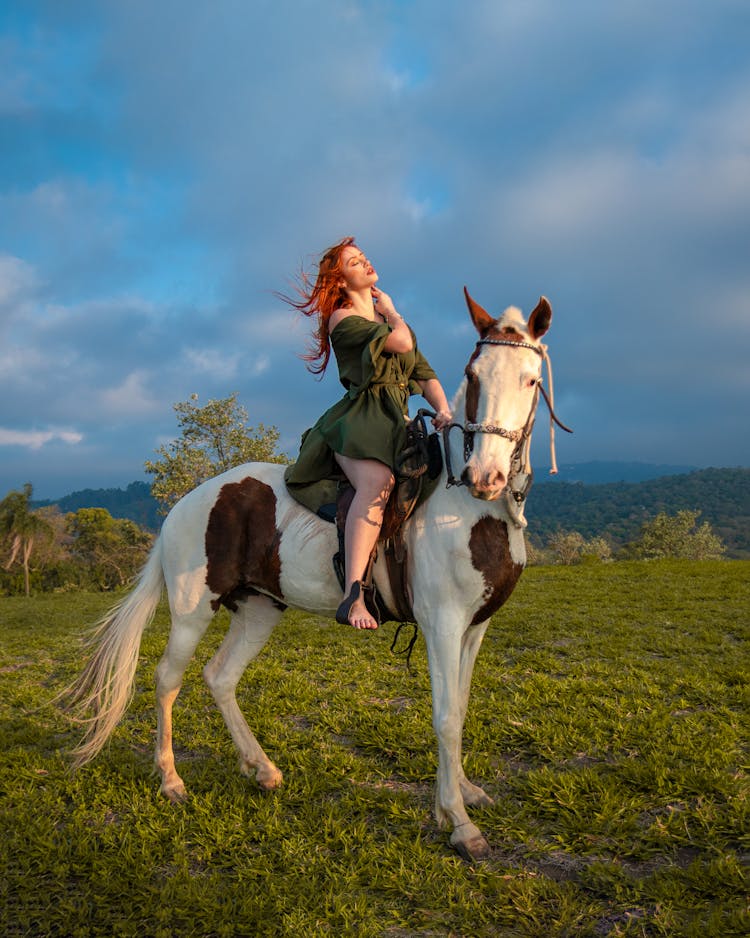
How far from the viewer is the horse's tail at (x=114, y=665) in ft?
13.6

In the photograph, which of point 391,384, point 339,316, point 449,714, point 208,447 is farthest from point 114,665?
point 208,447

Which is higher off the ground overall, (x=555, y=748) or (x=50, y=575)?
(x=555, y=748)

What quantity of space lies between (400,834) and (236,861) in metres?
0.92

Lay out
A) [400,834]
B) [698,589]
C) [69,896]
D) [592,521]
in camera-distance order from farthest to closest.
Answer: [592,521], [698,589], [400,834], [69,896]

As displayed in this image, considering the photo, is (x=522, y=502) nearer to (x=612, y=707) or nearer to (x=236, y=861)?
(x=236, y=861)

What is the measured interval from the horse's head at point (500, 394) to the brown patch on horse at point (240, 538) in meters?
1.61

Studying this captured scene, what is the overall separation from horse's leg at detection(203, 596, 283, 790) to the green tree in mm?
37271

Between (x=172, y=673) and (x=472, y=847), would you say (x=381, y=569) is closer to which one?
(x=472, y=847)

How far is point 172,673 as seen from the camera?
4.10 metres

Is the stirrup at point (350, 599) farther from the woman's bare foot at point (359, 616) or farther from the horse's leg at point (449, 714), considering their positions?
the horse's leg at point (449, 714)

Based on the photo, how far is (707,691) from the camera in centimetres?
541

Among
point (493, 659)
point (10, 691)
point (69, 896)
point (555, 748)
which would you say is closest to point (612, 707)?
point (555, 748)

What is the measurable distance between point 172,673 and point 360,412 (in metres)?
2.32

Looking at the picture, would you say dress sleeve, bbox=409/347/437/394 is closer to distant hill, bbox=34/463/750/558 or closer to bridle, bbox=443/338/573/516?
bridle, bbox=443/338/573/516
